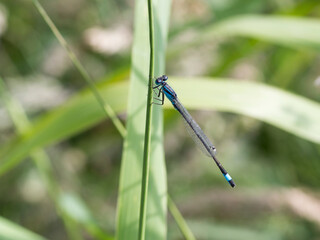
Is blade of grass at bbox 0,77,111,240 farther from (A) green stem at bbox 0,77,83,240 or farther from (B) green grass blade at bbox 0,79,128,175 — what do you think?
(B) green grass blade at bbox 0,79,128,175

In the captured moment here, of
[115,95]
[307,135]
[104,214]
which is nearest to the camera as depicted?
[307,135]

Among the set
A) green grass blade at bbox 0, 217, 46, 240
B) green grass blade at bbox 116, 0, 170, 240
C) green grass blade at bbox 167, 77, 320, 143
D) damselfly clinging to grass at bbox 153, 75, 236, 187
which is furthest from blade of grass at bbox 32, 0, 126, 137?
green grass blade at bbox 0, 217, 46, 240

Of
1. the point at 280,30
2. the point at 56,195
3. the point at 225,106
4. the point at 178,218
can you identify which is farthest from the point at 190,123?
the point at 56,195

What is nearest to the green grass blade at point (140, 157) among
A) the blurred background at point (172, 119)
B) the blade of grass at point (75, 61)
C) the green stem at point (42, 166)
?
the blade of grass at point (75, 61)

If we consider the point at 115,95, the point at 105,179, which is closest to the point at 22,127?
the point at 115,95

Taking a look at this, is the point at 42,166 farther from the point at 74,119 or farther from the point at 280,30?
the point at 280,30

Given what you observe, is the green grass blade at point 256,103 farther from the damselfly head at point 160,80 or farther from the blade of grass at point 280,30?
the blade of grass at point 280,30

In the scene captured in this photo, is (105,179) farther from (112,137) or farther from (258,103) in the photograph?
(258,103)
